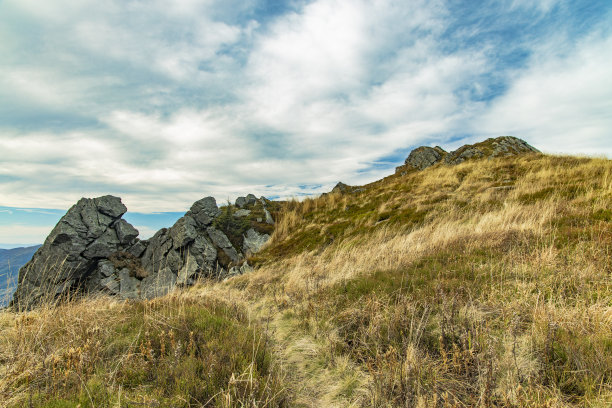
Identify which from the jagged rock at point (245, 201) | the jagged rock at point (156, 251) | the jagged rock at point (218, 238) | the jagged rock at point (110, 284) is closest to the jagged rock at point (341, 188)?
the jagged rock at point (245, 201)

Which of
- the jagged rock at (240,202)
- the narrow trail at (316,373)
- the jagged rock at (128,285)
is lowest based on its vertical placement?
the jagged rock at (128,285)

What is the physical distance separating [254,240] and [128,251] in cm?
1018

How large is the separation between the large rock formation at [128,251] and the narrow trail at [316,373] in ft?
41.8

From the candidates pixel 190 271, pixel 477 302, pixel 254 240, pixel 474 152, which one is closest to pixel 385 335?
pixel 477 302

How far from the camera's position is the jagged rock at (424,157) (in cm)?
3136

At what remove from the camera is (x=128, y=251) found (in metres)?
20.2

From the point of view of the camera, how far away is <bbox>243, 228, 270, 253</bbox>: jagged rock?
20.4 meters

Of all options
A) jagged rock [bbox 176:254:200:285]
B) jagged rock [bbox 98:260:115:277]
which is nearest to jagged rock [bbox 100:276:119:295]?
jagged rock [bbox 98:260:115:277]

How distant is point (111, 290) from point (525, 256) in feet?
74.3

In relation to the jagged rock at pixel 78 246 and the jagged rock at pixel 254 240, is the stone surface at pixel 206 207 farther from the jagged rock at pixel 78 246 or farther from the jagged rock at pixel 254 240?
the jagged rock at pixel 78 246

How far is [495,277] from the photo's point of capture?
5180 millimetres

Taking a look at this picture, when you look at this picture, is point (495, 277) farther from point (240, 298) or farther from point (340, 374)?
point (240, 298)

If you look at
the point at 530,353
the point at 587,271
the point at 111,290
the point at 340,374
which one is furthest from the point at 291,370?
the point at 111,290

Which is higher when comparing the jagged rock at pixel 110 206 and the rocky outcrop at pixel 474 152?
the rocky outcrop at pixel 474 152
